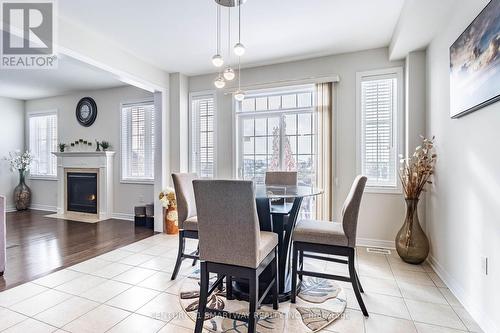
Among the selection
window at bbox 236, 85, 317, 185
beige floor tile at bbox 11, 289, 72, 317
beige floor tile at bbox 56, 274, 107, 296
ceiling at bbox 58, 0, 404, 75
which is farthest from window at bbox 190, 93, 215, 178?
beige floor tile at bbox 11, 289, 72, 317

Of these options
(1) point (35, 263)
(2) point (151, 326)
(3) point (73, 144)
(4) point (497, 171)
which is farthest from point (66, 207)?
(4) point (497, 171)

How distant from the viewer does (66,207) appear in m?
5.75

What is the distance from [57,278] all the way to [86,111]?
419 centimetres

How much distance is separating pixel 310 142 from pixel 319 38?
1.40m

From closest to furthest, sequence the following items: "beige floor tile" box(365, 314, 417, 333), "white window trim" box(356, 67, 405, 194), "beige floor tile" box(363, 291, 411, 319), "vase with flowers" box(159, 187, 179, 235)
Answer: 1. "beige floor tile" box(365, 314, 417, 333)
2. "beige floor tile" box(363, 291, 411, 319)
3. "white window trim" box(356, 67, 405, 194)
4. "vase with flowers" box(159, 187, 179, 235)

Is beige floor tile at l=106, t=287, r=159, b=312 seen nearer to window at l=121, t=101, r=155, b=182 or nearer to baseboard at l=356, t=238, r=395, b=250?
baseboard at l=356, t=238, r=395, b=250

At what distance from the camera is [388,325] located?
6.11 feet

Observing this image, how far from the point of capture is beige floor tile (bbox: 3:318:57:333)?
5.86 ft

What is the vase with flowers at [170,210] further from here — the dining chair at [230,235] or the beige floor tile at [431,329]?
the beige floor tile at [431,329]

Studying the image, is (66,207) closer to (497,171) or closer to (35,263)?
(35,263)

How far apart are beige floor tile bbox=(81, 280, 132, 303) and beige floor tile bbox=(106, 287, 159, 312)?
0.21 ft

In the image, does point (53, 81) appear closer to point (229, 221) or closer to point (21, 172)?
point (21, 172)

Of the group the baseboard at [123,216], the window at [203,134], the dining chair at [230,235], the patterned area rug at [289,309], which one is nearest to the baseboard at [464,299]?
the patterned area rug at [289,309]

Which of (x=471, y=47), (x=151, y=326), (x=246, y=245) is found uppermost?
(x=471, y=47)
